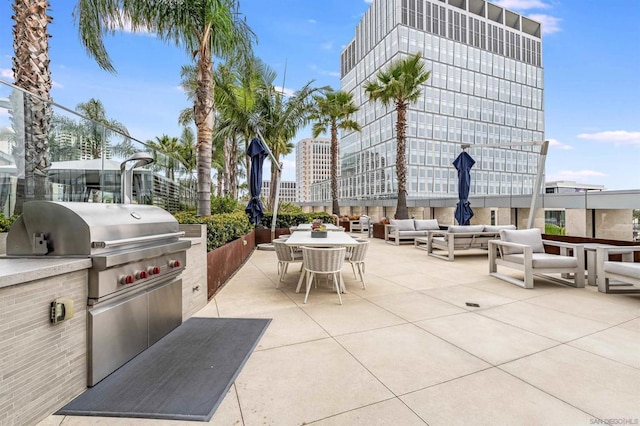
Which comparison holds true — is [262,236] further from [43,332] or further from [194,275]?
[43,332]

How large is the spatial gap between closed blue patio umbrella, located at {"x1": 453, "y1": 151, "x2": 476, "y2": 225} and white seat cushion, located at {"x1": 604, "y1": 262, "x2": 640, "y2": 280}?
5.47 m

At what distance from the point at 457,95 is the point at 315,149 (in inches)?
1867

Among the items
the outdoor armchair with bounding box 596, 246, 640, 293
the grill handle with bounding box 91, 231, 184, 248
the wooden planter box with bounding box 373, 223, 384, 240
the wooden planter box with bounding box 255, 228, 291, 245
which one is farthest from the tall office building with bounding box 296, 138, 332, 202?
the grill handle with bounding box 91, 231, 184, 248

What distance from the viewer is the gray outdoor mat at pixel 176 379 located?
1.84m

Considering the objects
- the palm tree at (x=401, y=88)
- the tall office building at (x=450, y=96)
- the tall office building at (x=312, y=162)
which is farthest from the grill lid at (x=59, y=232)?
the tall office building at (x=312, y=162)

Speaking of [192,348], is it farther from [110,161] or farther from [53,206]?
[110,161]

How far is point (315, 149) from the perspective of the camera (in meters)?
82.2

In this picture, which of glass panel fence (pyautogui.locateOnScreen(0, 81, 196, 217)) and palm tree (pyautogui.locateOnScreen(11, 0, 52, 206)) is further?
palm tree (pyautogui.locateOnScreen(11, 0, 52, 206))

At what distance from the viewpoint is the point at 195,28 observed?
6.62m

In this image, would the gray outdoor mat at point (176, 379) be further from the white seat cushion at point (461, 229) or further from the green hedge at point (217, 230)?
the white seat cushion at point (461, 229)

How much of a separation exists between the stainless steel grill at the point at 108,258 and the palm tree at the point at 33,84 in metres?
1.94

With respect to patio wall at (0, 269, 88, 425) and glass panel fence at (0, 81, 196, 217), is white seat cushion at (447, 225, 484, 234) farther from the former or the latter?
patio wall at (0, 269, 88, 425)

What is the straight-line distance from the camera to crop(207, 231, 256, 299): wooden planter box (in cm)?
443

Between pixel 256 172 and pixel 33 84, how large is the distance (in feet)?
16.6
